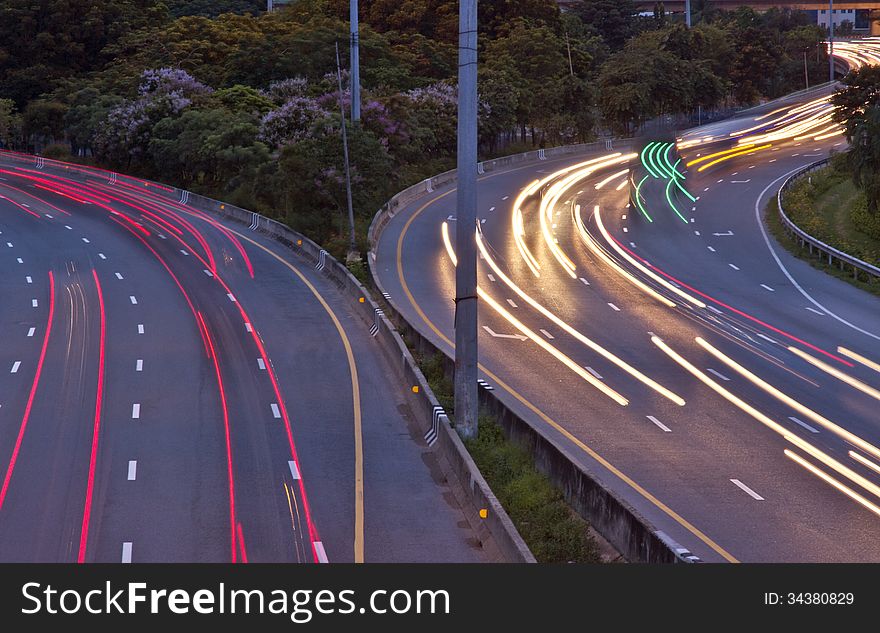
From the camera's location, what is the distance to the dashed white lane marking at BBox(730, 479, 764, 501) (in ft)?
78.8

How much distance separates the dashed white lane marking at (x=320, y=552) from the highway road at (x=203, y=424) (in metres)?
0.05

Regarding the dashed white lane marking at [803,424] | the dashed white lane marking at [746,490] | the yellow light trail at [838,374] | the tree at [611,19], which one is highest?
the tree at [611,19]

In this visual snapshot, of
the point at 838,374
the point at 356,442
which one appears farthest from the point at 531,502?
the point at 838,374

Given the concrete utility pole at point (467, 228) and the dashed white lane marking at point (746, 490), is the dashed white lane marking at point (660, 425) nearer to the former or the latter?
the dashed white lane marking at point (746, 490)

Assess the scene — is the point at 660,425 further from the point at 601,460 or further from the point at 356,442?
the point at 356,442

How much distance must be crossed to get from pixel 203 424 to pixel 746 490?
1418cm

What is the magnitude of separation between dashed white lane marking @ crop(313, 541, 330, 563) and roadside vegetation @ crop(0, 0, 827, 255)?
3726 centimetres

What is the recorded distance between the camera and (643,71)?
382 feet

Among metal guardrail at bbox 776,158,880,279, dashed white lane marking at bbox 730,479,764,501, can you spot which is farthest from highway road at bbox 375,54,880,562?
metal guardrail at bbox 776,158,880,279

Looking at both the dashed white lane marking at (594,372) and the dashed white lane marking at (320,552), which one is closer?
the dashed white lane marking at (320,552)

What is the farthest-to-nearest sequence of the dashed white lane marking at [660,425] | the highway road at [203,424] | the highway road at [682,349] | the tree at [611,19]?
the tree at [611,19] < the dashed white lane marking at [660,425] < the highway road at [682,349] < the highway road at [203,424]

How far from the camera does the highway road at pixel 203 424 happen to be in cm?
2255

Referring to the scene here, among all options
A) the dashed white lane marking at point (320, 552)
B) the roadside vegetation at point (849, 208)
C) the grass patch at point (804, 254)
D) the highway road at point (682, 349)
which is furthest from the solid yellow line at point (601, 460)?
the roadside vegetation at point (849, 208)
